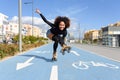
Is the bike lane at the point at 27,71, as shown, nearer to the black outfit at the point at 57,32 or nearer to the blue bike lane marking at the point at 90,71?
the blue bike lane marking at the point at 90,71

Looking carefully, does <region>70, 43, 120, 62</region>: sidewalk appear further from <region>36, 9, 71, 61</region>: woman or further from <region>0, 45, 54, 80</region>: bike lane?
<region>0, 45, 54, 80</region>: bike lane

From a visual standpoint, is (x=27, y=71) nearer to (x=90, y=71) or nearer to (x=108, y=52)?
(x=90, y=71)

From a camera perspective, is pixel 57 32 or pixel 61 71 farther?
pixel 57 32

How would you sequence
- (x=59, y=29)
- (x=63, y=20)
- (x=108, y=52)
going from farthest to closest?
(x=108, y=52) < (x=59, y=29) < (x=63, y=20)

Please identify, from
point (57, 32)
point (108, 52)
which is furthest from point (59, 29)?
point (108, 52)

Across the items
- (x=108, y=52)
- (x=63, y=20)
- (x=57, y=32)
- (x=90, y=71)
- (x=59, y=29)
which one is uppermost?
(x=63, y=20)

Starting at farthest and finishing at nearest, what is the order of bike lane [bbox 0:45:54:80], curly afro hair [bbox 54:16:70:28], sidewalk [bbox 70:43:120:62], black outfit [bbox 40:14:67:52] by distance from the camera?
sidewalk [bbox 70:43:120:62] → black outfit [bbox 40:14:67:52] → curly afro hair [bbox 54:16:70:28] → bike lane [bbox 0:45:54:80]

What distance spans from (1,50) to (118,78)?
12105 millimetres

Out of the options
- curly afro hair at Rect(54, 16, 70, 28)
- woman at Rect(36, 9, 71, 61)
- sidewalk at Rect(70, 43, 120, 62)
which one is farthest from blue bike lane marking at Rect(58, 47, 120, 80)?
sidewalk at Rect(70, 43, 120, 62)

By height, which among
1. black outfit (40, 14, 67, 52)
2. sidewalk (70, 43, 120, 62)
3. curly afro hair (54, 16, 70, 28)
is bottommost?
sidewalk (70, 43, 120, 62)

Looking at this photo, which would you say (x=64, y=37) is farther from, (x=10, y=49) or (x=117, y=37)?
(x=117, y=37)

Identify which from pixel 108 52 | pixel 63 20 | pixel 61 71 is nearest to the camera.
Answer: pixel 61 71

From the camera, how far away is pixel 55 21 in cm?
1225

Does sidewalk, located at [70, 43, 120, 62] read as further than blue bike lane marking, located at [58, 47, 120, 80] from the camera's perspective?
Yes
